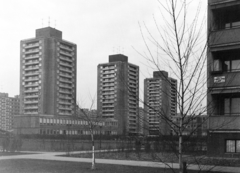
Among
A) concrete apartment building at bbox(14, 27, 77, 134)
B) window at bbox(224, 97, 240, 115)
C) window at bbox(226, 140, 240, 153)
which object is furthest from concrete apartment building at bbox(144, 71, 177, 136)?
concrete apartment building at bbox(14, 27, 77, 134)

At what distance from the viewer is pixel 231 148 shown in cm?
2328

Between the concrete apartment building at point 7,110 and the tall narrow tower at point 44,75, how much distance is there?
42.8 m

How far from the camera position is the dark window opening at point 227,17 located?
24672mm

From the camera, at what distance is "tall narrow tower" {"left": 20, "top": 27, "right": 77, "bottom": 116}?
289 ft

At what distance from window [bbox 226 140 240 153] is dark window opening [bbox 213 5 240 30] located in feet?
28.9

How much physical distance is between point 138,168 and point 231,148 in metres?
9.37

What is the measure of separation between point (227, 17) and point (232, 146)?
10.2 meters

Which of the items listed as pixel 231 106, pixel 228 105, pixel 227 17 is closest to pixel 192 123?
pixel 231 106

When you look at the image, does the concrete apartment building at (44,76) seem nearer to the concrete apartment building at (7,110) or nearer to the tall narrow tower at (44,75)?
the tall narrow tower at (44,75)

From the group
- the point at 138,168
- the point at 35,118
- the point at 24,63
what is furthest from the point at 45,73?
the point at 138,168

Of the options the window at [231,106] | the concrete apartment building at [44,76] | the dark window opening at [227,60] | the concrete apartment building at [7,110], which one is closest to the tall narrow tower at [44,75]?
the concrete apartment building at [44,76]

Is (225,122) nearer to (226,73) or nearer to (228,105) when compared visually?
(228,105)

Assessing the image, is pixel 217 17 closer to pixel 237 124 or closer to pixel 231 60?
pixel 231 60

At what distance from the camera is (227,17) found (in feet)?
84.3
